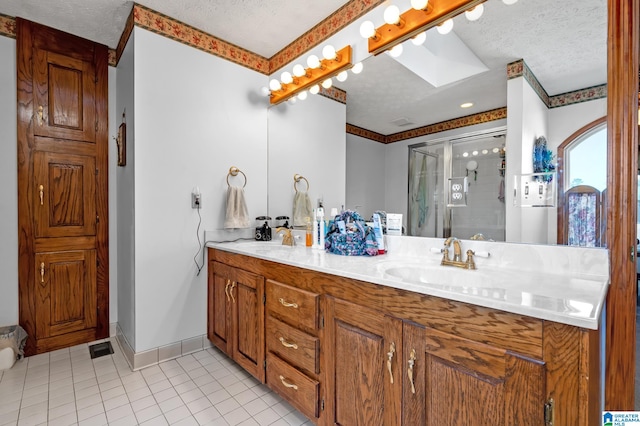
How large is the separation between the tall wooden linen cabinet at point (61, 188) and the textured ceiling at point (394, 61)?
0.24 meters

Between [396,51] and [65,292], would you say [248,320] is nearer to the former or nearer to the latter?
[65,292]

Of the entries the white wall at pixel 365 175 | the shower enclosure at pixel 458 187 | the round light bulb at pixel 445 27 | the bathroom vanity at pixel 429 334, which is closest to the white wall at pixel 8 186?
the bathroom vanity at pixel 429 334

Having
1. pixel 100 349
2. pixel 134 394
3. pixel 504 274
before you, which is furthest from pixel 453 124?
pixel 100 349

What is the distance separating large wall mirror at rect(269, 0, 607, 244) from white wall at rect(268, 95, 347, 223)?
0.12m

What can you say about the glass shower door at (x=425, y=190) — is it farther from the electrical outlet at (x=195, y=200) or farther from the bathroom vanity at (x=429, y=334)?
the electrical outlet at (x=195, y=200)

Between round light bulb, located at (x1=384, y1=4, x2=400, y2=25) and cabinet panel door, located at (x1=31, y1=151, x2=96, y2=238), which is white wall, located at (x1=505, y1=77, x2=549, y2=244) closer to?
round light bulb, located at (x1=384, y1=4, x2=400, y2=25)

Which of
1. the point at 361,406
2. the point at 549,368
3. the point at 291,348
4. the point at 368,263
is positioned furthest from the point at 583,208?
the point at 291,348

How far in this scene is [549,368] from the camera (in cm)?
73

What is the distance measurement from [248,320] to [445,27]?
193 centimetres

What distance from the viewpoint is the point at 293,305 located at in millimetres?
1457

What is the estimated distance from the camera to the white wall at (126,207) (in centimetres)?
206

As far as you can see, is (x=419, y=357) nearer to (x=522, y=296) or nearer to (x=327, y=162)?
(x=522, y=296)

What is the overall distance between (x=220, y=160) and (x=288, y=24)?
1.14 metres

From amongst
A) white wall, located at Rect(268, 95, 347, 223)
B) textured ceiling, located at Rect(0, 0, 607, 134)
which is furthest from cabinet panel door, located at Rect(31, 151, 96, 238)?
white wall, located at Rect(268, 95, 347, 223)
